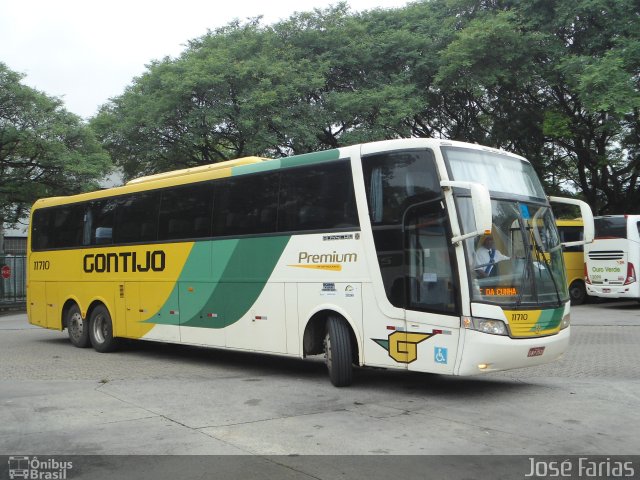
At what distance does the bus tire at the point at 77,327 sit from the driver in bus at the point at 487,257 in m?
9.38

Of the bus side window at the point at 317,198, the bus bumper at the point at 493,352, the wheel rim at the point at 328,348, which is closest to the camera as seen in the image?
the bus bumper at the point at 493,352

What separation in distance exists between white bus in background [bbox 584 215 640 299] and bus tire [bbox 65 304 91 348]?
16525mm

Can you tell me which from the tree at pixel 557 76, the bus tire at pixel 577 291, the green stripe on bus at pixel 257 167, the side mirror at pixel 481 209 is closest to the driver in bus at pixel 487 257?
the side mirror at pixel 481 209

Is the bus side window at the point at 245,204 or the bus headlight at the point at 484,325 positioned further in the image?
the bus side window at the point at 245,204

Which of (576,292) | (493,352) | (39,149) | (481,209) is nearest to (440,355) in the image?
(493,352)

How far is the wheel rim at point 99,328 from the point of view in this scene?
13875mm

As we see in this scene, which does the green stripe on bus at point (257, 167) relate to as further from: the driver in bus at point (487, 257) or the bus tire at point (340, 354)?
the driver in bus at point (487, 257)

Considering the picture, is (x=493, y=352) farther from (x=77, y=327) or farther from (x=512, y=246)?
(x=77, y=327)

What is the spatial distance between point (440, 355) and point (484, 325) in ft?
2.19

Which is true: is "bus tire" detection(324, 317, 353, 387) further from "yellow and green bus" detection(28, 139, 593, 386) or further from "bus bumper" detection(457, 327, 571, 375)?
"bus bumper" detection(457, 327, 571, 375)

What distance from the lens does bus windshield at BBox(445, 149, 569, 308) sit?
803 centimetres

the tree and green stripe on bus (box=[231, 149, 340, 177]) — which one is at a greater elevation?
the tree

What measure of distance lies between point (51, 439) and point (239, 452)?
6.49 feet

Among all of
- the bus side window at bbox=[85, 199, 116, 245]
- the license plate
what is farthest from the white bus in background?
the bus side window at bbox=[85, 199, 116, 245]
